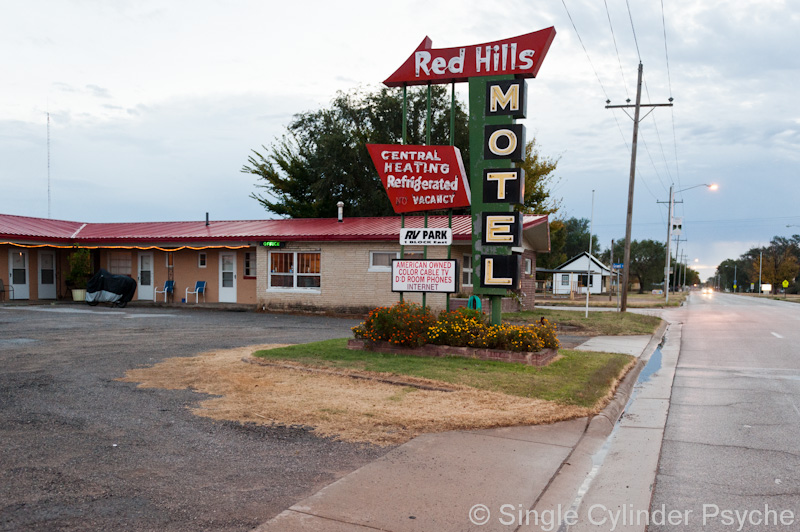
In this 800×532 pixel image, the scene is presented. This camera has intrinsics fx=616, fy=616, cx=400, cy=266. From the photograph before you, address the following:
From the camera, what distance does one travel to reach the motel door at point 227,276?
26016mm

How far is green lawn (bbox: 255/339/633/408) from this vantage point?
854 cm

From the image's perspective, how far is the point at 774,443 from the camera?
6.66m

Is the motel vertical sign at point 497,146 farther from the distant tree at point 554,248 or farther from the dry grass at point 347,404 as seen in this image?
the distant tree at point 554,248

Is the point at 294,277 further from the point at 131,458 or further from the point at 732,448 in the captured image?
the point at 732,448

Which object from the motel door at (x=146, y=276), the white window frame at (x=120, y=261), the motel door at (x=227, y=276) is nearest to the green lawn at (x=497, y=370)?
the motel door at (x=227, y=276)

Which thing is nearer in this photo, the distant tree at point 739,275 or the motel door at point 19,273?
the motel door at point 19,273

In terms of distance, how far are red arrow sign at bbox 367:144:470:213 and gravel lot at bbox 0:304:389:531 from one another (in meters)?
6.37

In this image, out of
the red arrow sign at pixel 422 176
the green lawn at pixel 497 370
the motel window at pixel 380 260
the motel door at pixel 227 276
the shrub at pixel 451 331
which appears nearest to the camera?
the green lawn at pixel 497 370

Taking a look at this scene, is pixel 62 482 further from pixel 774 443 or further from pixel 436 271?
pixel 436 271

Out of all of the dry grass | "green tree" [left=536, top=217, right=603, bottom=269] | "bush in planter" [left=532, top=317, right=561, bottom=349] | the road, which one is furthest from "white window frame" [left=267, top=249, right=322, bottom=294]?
"green tree" [left=536, top=217, right=603, bottom=269]

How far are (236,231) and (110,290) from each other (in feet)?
18.0

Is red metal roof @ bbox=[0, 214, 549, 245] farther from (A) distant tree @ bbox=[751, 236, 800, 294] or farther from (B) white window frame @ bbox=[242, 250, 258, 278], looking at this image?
(A) distant tree @ bbox=[751, 236, 800, 294]

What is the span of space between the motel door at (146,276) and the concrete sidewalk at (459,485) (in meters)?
23.7

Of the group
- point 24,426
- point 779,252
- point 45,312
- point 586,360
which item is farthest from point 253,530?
point 779,252
